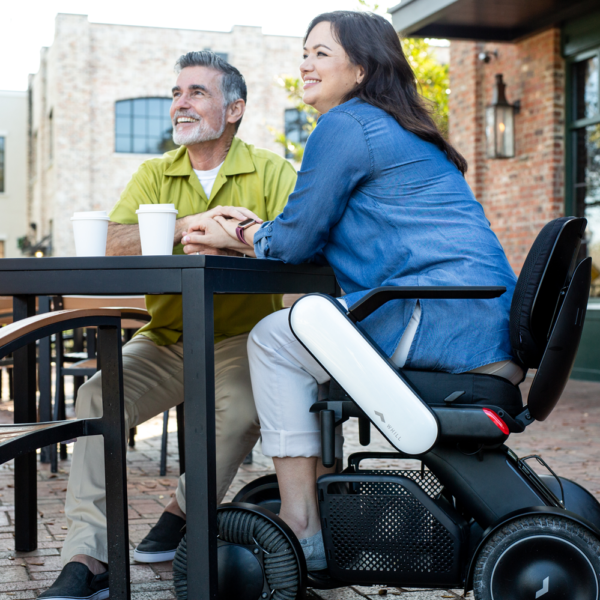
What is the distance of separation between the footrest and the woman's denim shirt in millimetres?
308

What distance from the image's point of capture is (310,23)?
7.36 ft

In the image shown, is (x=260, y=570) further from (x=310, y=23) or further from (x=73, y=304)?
(x=73, y=304)

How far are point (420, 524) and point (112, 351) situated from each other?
0.85 meters

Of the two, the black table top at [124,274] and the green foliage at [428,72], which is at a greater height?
the green foliage at [428,72]

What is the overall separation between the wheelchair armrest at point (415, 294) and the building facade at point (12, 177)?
89.6 feet

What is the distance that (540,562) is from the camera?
1734mm

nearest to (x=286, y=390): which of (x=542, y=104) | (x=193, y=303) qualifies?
(x=193, y=303)

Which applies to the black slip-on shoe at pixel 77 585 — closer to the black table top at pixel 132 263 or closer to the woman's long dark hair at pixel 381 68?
the black table top at pixel 132 263

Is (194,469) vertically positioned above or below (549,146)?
below

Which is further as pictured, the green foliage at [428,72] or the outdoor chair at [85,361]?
the green foliage at [428,72]

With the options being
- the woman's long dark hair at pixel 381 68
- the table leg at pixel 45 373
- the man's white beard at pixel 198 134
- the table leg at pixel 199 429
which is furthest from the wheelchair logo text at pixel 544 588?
the table leg at pixel 45 373

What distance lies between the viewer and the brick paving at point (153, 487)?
2.27 m

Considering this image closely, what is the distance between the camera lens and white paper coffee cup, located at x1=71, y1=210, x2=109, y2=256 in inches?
79.5

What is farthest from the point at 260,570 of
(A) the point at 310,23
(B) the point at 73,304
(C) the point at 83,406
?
(B) the point at 73,304
